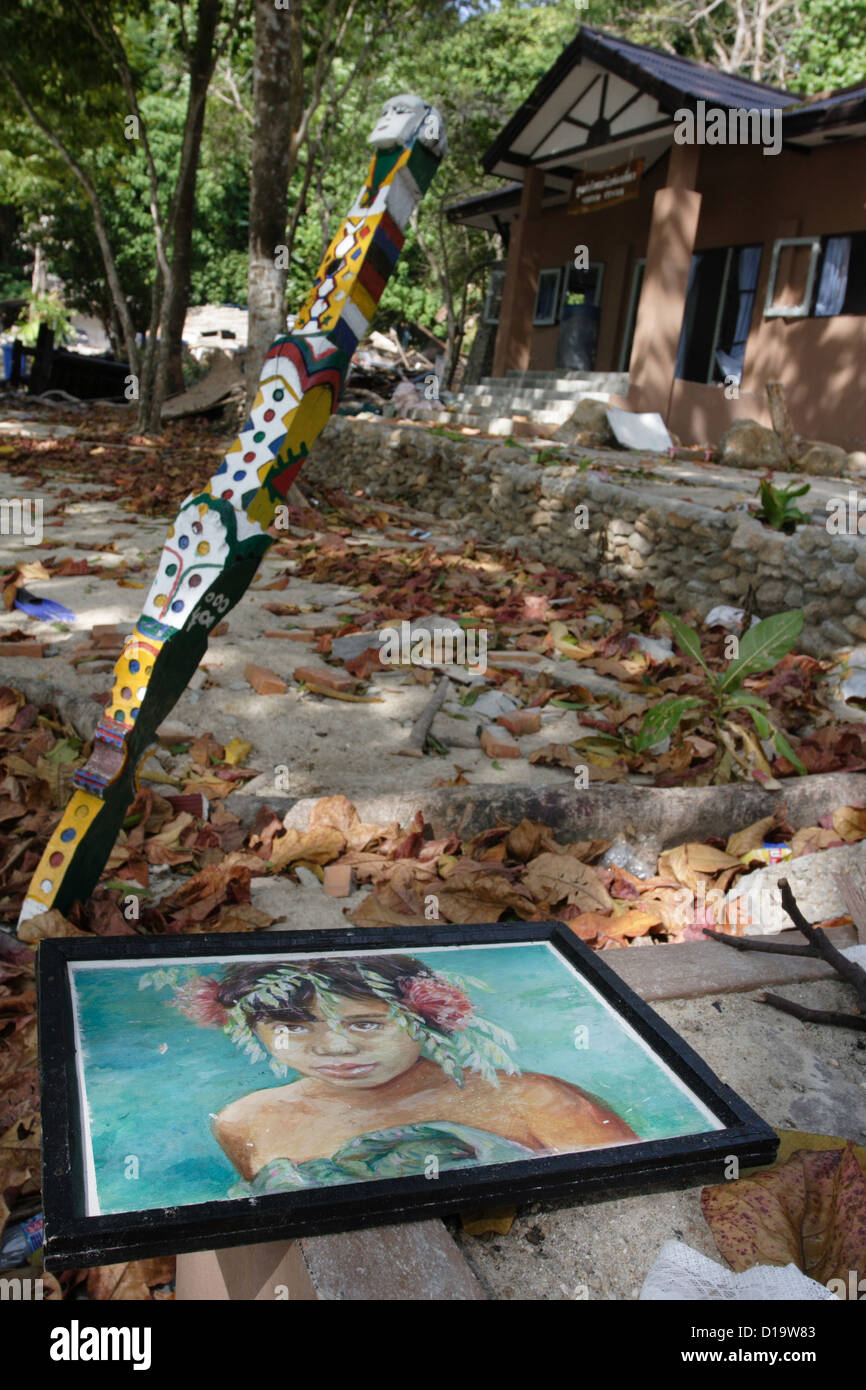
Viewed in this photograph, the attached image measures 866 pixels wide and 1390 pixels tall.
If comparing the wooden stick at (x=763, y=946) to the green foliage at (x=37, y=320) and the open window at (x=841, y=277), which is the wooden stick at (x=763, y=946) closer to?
the open window at (x=841, y=277)

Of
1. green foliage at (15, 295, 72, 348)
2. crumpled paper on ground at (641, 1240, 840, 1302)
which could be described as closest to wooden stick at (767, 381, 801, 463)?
crumpled paper on ground at (641, 1240, 840, 1302)

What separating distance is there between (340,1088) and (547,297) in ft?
54.4

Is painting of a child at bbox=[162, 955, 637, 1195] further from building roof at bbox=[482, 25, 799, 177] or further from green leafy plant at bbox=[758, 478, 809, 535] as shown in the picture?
building roof at bbox=[482, 25, 799, 177]

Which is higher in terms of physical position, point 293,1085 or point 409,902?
point 293,1085

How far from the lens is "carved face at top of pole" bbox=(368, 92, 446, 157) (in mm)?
2178

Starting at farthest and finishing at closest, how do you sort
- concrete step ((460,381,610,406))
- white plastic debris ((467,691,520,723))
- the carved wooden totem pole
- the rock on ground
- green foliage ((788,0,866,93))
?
1. green foliage ((788,0,866,93))
2. concrete step ((460,381,610,406))
3. the rock on ground
4. white plastic debris ((467,691,520,723))
5. the carved wooden totem pole

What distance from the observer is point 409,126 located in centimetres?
218

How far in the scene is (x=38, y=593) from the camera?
553cm

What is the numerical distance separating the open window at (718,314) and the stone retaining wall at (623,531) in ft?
14.4

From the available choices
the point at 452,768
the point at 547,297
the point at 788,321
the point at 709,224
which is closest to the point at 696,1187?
the point at 452,768

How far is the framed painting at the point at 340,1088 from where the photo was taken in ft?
4.03

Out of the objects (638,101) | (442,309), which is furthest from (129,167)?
(638,101)

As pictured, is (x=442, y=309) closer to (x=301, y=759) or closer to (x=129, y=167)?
(x=129, y=167)
